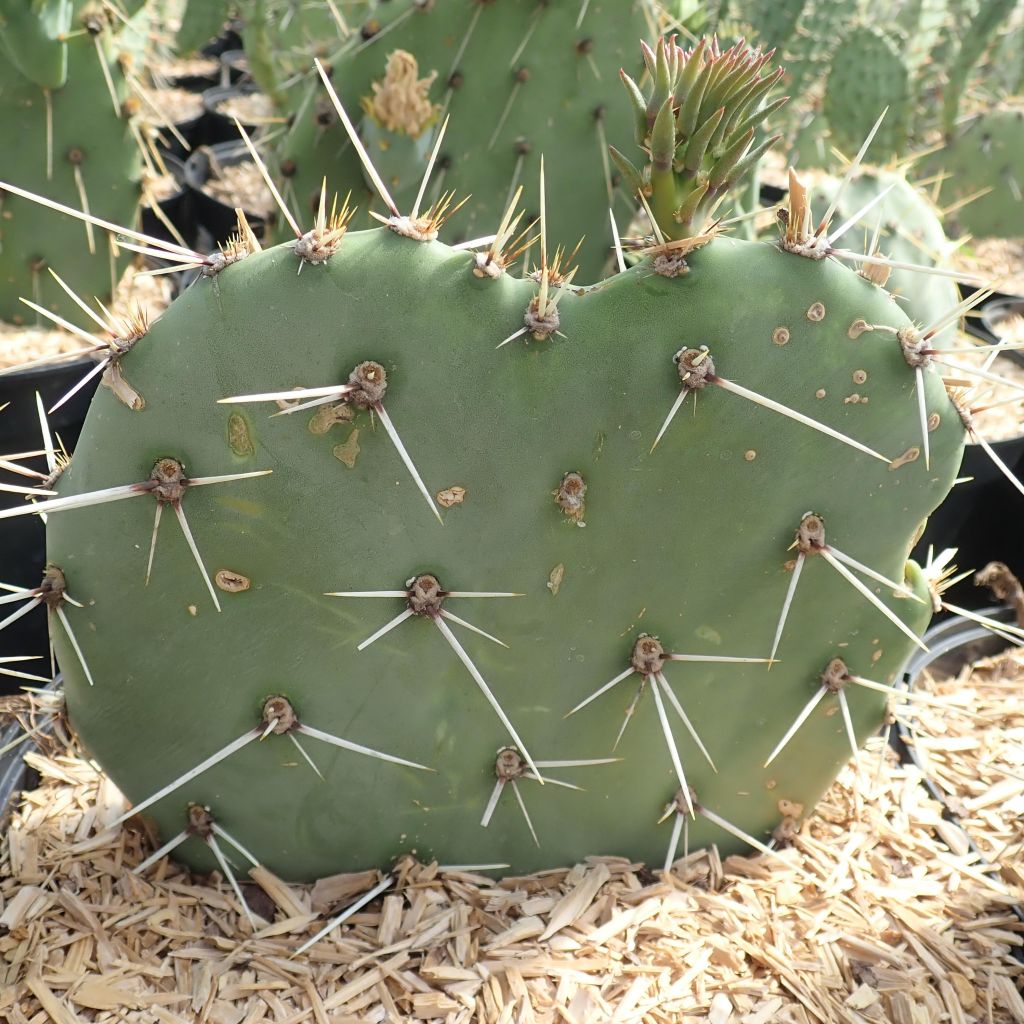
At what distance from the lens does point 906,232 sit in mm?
2107

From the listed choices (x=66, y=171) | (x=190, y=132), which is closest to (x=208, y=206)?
(x=66, y=171)

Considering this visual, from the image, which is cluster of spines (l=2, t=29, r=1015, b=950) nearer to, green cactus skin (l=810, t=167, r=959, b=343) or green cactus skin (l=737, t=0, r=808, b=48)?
green cactus skin (l=810, t=167, r=959, b=343)

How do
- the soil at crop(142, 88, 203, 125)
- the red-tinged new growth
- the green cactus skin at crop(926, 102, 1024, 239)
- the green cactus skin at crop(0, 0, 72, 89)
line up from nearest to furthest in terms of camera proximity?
1. the red-tinged new growth
2. the green cactus skin at crop(0, 0, 72, 89)
3. the green cactus skin at crop(926, 102, 1024, 239)
4. the soil at crop(142, 88, 203, 125)

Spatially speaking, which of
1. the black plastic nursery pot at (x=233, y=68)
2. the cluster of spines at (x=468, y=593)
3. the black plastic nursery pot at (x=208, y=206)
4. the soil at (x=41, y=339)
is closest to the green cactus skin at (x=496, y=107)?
the soil at (x=41, y=339)

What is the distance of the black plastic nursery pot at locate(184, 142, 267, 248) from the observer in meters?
2.97

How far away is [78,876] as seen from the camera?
121 cm

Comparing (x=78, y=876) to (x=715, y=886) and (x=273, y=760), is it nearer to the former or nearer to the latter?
(x=273, y=760)

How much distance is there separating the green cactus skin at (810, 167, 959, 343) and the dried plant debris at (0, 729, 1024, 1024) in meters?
1.07

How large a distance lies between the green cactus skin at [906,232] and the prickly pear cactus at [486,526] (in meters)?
0.98

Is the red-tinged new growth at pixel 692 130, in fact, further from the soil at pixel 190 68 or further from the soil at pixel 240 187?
the soil at pixel 190 68

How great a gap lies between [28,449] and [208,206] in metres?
1.28

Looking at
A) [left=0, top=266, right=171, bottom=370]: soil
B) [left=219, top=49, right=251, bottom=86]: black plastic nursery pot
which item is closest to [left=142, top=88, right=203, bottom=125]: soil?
[left=219, top=49, right=251, bottom=86]: black plastic nursery pot

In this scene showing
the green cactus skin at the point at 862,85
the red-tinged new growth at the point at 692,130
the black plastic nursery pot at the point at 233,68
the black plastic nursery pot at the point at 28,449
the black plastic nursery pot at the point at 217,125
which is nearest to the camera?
the red-tinged new growth at the point at 692,130

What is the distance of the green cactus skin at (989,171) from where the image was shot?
3.37 m
